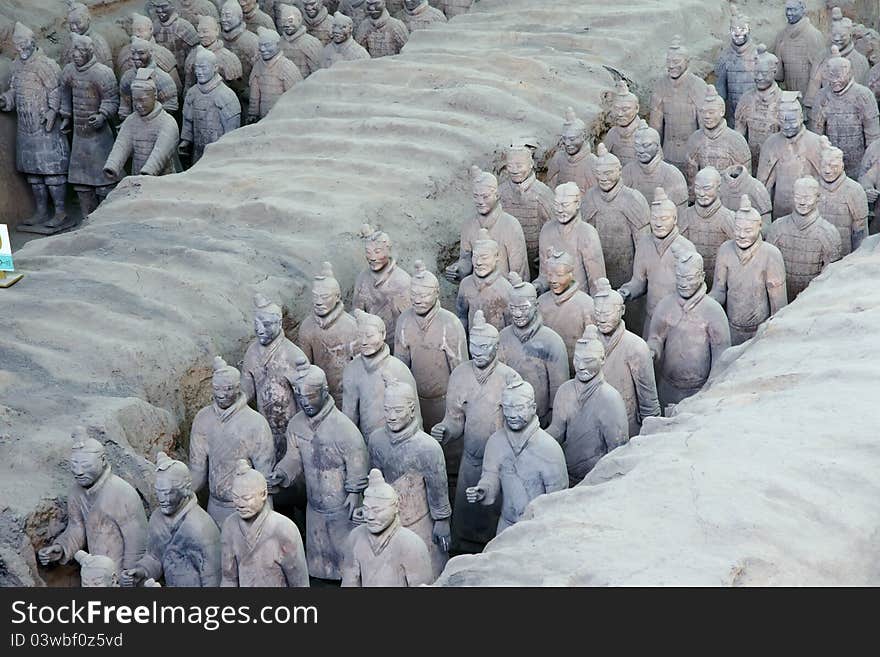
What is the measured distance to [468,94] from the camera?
1115 cm

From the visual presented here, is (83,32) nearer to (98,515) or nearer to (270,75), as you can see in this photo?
(270,75)

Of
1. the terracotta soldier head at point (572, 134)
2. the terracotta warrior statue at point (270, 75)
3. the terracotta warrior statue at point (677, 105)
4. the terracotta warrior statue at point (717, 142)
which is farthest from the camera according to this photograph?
the terracotta warrior statue at point (270, 75)

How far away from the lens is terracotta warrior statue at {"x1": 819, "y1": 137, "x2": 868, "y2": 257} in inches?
372

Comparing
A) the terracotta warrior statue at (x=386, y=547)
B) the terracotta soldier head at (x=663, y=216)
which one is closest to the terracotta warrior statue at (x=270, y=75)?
the terracotta soldier head at (x=663, y=216)

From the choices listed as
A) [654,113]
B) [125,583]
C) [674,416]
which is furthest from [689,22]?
[125,583]

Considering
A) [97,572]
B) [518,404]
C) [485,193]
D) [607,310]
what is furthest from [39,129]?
[97,572]

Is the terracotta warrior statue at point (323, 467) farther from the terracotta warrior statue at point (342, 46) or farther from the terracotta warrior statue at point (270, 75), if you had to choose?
the terracotta warrior statue at point (342, 46)

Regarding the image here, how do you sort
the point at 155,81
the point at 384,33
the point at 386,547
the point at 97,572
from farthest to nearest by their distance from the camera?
the point at 384,33 < the point at 155,81 < the point at 386,547 < the point at 97,572

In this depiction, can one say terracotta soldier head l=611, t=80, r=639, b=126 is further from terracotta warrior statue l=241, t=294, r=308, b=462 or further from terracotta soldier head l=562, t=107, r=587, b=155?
terracotta warrior statue l=241, t=294, r=308, b=462

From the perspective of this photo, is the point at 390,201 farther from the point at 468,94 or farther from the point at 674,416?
the point at 674,416

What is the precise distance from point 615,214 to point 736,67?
2205 mm

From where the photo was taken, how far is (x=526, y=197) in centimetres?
987

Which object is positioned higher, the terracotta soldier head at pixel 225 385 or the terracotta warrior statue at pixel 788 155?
the terracotta warrior statue at pixel 788 155

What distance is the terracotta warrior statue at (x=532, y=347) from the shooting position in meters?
8.31
